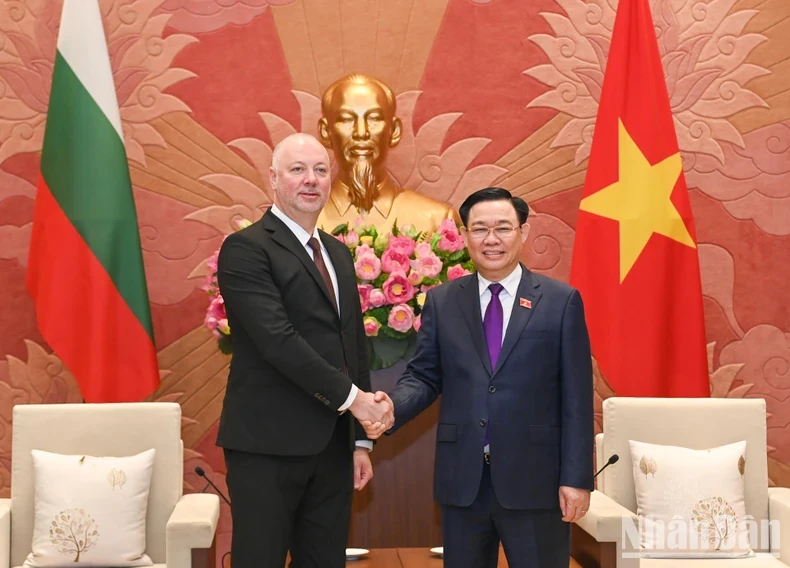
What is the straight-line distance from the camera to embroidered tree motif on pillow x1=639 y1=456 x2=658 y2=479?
3.12 m

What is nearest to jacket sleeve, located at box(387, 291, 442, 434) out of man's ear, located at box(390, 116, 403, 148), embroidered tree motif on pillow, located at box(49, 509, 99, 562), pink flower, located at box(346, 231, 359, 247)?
pink flower, located at box(346, 231, 359, 247)

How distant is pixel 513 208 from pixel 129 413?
165 centimetres

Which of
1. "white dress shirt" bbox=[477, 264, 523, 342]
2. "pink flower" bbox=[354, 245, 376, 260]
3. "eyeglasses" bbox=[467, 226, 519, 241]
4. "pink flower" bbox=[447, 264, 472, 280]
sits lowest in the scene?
"white dress shirt" bbox=[477, 264, 523, 342]

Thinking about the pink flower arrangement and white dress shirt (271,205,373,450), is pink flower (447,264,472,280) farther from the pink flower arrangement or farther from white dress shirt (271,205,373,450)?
white dress shirt (271,205,373,450)

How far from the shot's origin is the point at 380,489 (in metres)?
3.49

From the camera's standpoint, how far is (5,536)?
301 centimetres

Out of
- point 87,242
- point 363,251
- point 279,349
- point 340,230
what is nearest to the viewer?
point 279,349

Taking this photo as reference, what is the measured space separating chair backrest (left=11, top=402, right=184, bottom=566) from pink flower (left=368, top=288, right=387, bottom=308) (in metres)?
0.80

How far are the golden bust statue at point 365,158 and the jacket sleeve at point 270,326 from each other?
1455 millimetres

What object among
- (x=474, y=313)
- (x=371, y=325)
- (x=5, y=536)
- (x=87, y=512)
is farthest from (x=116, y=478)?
(x=474, y=313)

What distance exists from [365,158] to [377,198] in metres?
0.18

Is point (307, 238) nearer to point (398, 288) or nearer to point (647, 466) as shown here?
point (398, 288)

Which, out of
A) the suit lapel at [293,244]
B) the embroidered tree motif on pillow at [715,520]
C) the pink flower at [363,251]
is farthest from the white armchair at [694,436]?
the suit lapel at [293,244]

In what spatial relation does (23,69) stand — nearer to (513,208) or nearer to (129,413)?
(129,413)
